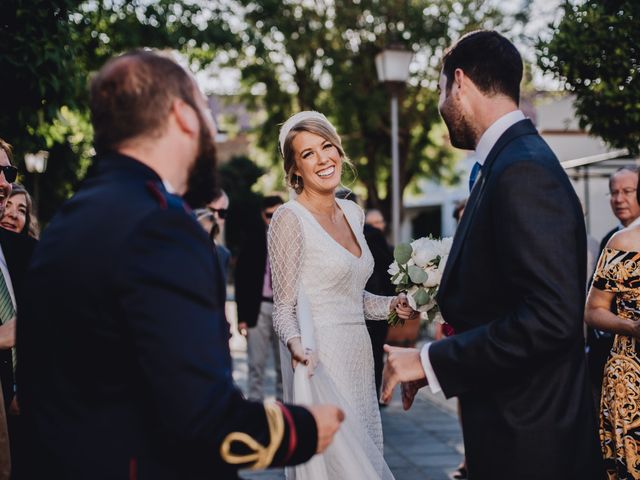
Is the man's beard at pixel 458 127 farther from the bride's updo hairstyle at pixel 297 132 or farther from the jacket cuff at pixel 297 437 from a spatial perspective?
the bride's updo hairstyle at pixel 297 132

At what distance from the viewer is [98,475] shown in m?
1.77

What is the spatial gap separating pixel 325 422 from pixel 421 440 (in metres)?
5.96

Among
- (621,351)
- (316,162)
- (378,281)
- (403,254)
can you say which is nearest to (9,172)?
(316,162)

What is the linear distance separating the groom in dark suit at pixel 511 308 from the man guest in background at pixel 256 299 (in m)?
6.42

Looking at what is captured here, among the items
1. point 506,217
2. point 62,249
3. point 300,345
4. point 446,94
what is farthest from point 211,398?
point 300,345

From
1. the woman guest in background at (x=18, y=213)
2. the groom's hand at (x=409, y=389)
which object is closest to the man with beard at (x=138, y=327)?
the groom's hand at (x=409, y=389)

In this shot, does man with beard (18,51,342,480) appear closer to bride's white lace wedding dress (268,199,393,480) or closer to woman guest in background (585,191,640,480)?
bride's white lace wedding dress (268,199,393,480)

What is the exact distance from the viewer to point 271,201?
920 cm

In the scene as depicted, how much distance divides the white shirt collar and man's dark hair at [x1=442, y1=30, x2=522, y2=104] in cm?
7

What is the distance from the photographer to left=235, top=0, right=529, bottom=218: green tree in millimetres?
20328

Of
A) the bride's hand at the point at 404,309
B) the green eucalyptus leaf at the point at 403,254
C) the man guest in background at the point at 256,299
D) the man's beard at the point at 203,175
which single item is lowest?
the man guest in background at the point at 256,299

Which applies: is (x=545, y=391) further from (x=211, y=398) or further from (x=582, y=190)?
(x=582, y=190)

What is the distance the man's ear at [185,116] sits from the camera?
1.86m

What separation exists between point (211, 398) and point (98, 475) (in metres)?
0.34
